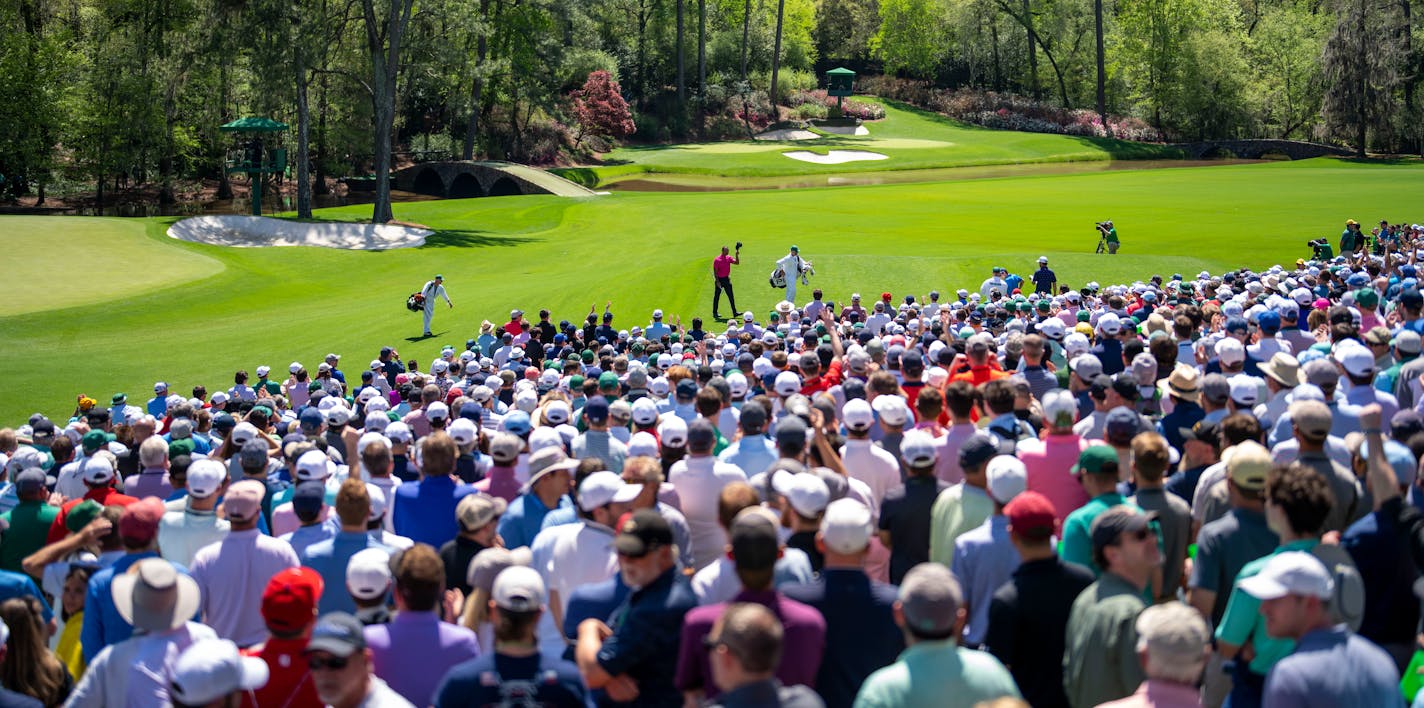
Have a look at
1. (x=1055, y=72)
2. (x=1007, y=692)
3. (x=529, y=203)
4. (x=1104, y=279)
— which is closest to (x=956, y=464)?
(x=1007, y=692)

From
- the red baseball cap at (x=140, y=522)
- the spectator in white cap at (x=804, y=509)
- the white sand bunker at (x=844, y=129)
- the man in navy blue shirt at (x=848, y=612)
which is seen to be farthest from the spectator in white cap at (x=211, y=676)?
the white sand bunker at (x=844, y=129)

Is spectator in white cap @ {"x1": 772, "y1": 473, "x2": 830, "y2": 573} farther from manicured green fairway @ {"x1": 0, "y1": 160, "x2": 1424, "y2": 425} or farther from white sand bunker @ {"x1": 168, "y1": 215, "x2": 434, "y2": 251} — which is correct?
white sand bunker @ {"x1": 168, "y1": 215, "x2": 434, "y2": 251}

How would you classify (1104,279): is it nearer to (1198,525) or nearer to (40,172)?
(1198,525)

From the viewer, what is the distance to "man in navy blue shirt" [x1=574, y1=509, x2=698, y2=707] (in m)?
5.29

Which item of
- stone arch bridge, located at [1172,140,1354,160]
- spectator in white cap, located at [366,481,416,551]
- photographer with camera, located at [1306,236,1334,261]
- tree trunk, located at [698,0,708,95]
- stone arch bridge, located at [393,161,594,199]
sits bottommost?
spectator in white cap, located at [366,481,416,551]

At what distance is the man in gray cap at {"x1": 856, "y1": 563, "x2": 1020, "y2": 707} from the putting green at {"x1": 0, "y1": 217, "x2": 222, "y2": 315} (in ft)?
107

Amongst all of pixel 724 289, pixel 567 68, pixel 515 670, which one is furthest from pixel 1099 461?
pixel 567 68

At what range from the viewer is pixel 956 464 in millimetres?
8648

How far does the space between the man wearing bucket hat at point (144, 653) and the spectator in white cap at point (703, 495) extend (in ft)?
9.73

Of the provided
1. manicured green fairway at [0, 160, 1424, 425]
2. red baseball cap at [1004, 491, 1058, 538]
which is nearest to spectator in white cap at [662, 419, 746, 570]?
red baseball cap at [1004, 491, 1058, 538]

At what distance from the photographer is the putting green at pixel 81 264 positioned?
3388 cm

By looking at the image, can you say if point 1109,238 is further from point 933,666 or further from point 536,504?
point 933,666

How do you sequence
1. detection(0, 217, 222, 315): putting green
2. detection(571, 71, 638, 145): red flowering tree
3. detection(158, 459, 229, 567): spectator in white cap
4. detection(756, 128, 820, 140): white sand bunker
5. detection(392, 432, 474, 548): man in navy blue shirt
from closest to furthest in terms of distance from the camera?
detection(158, 459, 229, 567): spectator in white cap → detection(392, 432, 474, 548): man in navy blue shirt → detection(0, 217, 222, 315): putting green → detection(571, 71, 638, 145): red flowering tree → detection(756, 128, 820, 140): white sand bunker

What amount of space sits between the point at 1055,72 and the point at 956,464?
96883 mm
